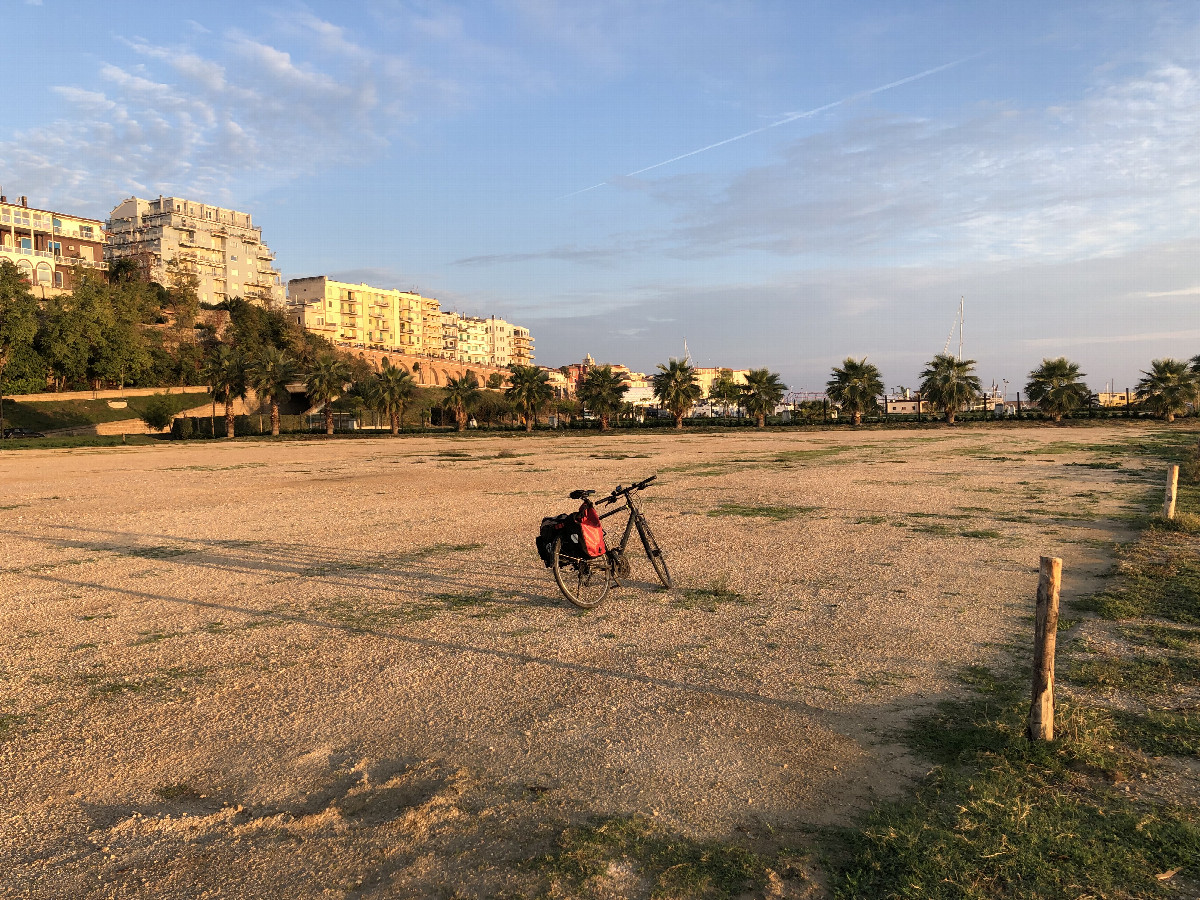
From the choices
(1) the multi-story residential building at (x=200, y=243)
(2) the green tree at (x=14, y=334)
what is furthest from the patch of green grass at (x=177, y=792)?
(1) the multi-story residential building at (x=200, y=243)

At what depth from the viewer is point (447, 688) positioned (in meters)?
6.30

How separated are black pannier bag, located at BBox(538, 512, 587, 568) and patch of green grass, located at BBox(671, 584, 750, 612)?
153 cm

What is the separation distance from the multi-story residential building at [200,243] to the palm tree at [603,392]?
76582 millimetres

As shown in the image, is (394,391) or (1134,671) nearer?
(1134,671)

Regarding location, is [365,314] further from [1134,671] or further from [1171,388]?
[1134,671]

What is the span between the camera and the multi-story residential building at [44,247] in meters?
89.2

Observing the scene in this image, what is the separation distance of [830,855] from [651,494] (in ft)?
55.8

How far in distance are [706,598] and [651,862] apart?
553 centimetres

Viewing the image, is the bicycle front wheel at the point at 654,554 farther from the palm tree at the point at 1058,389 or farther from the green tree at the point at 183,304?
the green tree at the point at 183,304

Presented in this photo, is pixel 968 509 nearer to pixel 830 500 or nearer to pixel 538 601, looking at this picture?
pixel 830 500

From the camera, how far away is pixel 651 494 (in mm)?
20766

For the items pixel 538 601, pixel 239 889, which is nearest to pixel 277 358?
pixel 538 601

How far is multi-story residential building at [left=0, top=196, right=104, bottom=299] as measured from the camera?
8925 centimetres

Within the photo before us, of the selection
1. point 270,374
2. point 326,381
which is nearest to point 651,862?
point 326,381
